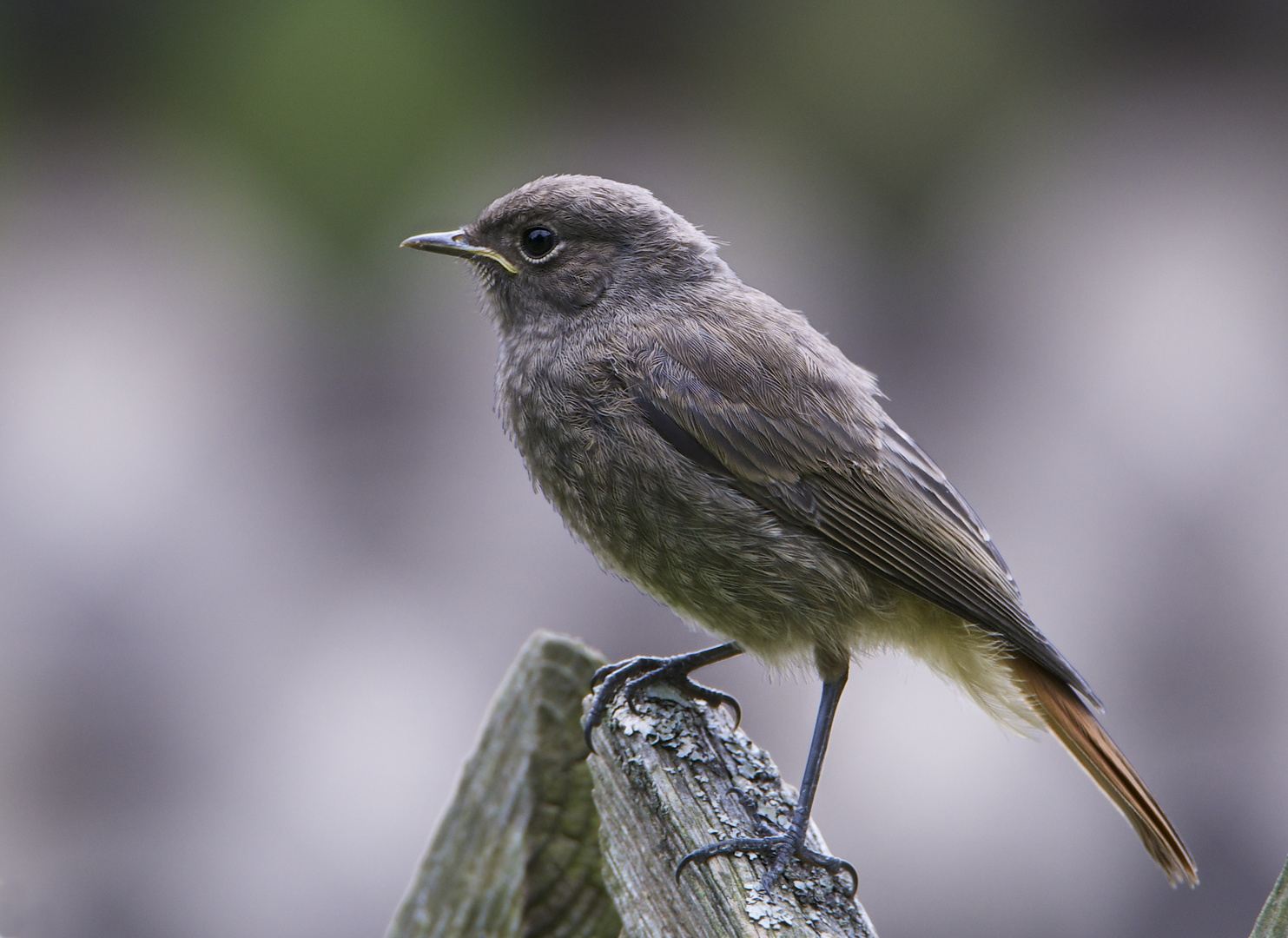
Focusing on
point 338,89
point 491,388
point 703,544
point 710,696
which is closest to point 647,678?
point 710,696

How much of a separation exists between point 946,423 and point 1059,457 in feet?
1.96

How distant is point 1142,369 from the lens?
7000mm

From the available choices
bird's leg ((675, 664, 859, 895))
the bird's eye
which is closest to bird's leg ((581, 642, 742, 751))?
bird's leg ((675, 664, 859, 895))

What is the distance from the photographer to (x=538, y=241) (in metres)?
3.31

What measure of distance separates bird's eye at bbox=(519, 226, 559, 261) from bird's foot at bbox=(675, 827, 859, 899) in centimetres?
165

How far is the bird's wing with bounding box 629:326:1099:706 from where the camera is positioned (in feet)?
9.64

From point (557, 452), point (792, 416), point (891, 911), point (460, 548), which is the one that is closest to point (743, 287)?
point (792, 416)

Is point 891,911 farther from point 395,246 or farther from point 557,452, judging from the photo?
point 395,246

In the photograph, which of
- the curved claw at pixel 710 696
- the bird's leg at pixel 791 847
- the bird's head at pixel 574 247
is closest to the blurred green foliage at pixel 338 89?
the bird's head at pixel 574 247

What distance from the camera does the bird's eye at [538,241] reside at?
3.30m

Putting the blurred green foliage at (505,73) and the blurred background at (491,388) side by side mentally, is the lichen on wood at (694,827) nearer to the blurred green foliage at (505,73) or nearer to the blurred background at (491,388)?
the blurred background at (491,388)

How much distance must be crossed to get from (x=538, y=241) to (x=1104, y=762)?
5.90ft

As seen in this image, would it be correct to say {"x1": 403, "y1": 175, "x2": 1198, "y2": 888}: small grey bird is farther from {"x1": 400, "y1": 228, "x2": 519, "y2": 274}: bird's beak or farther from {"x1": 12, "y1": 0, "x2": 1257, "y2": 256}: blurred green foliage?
{"x1": 12, "y1": 0, "x2": 1257, "y2": 256}: blurred green foliage

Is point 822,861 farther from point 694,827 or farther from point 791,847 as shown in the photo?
point 694,827
